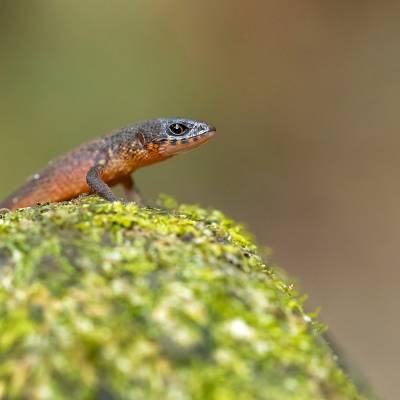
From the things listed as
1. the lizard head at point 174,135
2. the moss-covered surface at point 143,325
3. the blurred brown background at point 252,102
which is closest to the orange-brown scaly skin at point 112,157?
the lizard head at point 174,135

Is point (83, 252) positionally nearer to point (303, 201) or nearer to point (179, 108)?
point (303, 201)

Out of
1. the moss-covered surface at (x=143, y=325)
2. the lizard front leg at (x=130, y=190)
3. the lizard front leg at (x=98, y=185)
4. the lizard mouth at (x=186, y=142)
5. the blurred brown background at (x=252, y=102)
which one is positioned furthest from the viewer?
the blurred brown background at (x=252, y=102)

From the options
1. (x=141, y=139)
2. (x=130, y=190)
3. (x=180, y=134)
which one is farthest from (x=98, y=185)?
(x=130, y=190)

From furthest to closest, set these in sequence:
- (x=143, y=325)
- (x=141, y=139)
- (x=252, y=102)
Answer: (x=252, y=102), (x=141, y=139), (x=143, y=325)

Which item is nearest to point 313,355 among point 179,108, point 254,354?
point 254,354

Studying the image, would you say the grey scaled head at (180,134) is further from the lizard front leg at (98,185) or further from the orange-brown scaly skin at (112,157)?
the lizard front leg at (98,185)

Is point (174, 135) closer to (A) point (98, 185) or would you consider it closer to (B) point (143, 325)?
(A) point (98, 185)
